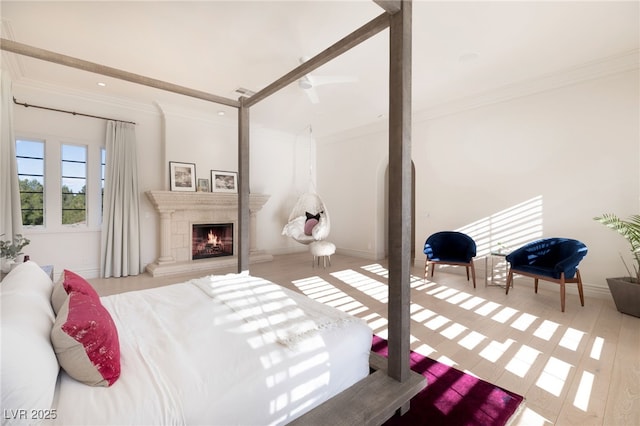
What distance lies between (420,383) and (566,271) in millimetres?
2446

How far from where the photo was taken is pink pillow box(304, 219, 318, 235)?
5.43m

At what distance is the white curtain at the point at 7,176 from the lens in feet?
9.58

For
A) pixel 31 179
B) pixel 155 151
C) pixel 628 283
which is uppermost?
pixel 155 151

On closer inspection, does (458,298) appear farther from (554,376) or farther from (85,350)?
(85,350)

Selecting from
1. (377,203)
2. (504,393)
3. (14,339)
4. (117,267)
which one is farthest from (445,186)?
(117,267)

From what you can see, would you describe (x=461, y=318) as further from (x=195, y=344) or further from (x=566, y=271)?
(x=195, y=344)

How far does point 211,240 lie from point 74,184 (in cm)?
214

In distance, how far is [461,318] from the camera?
2.76 m

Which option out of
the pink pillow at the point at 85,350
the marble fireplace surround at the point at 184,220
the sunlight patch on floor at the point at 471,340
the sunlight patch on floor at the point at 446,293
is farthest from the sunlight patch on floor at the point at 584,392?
the marble fireplace surround at the point at 184,220

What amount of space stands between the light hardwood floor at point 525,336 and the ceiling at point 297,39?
8.99 ft

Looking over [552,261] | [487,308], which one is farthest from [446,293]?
[552,261]

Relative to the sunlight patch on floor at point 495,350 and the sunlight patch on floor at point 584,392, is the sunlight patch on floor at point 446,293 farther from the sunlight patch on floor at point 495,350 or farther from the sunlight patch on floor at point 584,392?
the sunlight patch on floor at point 584,392

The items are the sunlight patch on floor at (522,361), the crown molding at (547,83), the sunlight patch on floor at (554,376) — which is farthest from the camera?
the crown molding at (547,83)

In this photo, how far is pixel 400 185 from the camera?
1.44 meters
